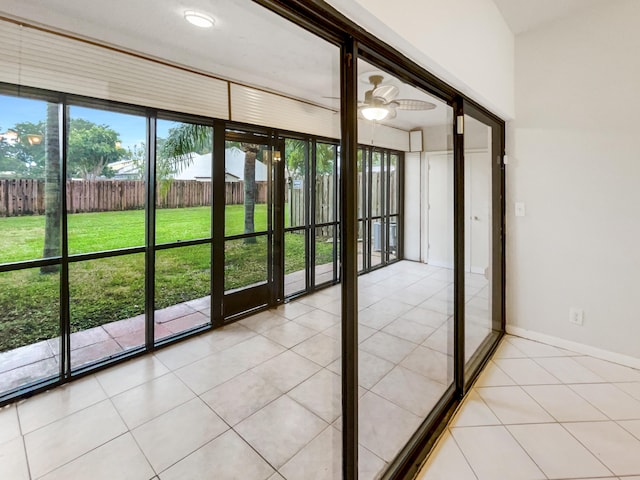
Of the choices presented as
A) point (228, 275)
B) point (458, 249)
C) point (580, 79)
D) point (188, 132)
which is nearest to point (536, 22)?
point (580, 79)

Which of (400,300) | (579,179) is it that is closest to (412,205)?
(400,300)

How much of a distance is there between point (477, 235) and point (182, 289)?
273 centimetres

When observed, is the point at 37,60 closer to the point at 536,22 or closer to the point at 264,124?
the point at 264,124

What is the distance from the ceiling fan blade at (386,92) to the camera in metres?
1.83

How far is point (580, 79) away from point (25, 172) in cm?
405

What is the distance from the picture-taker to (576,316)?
2.70 metres

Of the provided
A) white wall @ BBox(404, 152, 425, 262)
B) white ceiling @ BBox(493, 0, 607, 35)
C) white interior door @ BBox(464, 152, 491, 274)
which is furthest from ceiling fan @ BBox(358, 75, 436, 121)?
white wall @ BBox(404, 152, 425, 262)

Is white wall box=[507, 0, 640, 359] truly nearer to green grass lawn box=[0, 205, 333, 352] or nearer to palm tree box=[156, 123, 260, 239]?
green grass lawn box=[0, 205, 333, 352]

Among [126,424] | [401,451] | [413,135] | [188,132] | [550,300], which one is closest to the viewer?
[401,451]

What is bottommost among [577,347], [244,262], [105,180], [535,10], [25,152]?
[577,347]

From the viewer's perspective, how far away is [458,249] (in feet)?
7.18

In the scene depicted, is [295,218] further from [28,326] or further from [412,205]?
[28,326]

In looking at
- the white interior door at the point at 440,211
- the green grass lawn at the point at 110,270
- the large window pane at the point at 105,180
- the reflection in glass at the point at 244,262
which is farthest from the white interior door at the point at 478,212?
the large window pane at the point at 105,180

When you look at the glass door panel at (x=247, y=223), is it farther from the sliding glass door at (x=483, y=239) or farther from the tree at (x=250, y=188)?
the sliding glass door at (x=483, y=239)
